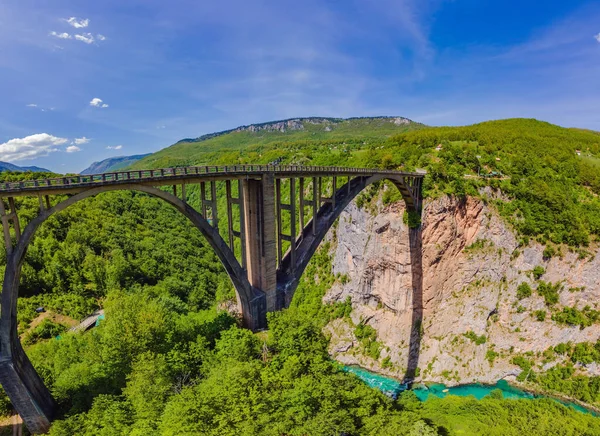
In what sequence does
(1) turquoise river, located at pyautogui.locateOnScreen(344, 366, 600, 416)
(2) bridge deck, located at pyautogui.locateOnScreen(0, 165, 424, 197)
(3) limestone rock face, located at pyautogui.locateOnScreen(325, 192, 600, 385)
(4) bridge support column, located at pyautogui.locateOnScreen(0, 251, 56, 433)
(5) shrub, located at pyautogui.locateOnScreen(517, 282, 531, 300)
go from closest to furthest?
1. (2) bridge deck, located at pyautogui.locateOnScreen(0, 165, 424, 197)
2. (4) bridge support column, located at pyautogui.locateOnScreen(0, 251, 56, 433)
3. (1) turquoise river, located at pyautogui.locateOnScreen(344, 366, 600, 416)
4. (3) limestone rock face, located at pyautogui.locateOnScreen(325, 192, 600, 385)
5. (5) shrub, located at pyautogui.locateOnScreen(517, 282, 531, 300)

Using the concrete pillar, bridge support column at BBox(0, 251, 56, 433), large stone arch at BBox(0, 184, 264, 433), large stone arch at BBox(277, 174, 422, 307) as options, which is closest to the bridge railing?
large stone arch at BBox(0, 184, 264, 433)

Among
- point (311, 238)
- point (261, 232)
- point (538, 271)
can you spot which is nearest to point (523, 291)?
point (538, 271)

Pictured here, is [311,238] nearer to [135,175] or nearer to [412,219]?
[135,175]

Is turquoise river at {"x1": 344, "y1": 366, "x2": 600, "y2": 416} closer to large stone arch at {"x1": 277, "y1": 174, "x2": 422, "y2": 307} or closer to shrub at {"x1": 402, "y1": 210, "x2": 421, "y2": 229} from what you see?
large stone arch at {"x1": 277, "y1": 174, "x2": 422, "y2": 307}

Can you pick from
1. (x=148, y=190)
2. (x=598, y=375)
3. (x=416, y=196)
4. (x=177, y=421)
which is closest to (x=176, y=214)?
(x=416, y=196)

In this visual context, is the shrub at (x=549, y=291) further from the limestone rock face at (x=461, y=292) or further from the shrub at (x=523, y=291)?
the shrub at (x=523, y=291)

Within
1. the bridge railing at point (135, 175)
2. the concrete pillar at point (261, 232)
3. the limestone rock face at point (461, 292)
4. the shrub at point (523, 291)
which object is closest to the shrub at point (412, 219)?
the limestone rock face at point (461, 292)
